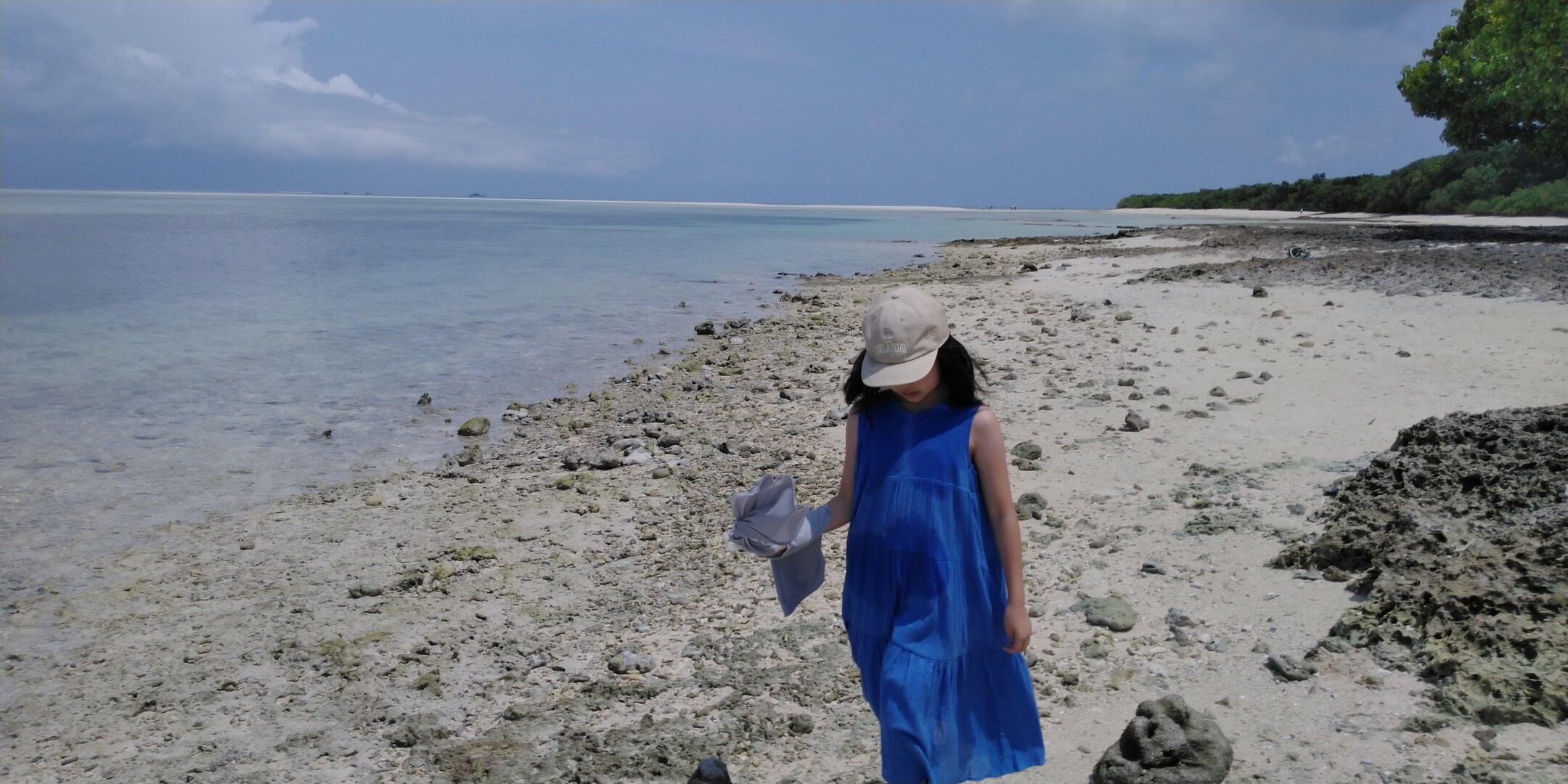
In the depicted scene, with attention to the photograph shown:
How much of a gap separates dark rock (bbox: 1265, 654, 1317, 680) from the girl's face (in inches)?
76.7

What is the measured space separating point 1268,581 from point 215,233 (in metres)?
52.8

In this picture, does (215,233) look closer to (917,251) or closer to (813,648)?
(917,251)

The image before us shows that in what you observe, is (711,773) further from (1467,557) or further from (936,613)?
(1467,557)

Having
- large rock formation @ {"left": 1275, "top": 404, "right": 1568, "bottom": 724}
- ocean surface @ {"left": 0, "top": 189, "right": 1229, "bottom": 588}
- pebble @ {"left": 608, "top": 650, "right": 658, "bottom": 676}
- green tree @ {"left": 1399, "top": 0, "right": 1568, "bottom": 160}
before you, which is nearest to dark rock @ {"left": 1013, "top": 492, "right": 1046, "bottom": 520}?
large rock formation @ {"left": 1275, "top": 404, "right": 1568, "bottom": 724}

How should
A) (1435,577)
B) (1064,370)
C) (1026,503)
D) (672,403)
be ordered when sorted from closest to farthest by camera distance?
1. (1435,577)
2. (1026,503)
3. (1064,370)
4. (672,403)

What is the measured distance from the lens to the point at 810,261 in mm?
30234

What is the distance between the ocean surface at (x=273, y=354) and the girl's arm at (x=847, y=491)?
5250mm

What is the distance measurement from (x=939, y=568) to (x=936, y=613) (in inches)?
4.2

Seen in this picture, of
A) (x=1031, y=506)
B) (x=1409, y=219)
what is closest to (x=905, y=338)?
(x=1031, y=506)

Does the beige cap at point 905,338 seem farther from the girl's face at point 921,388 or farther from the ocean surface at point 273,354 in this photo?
the ocean surface at point 273,354

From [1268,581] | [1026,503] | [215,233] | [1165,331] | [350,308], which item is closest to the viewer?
[1268,581]

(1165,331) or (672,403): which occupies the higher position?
(1165,331)

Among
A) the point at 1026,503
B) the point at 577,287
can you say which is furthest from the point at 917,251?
the point at 1026,503

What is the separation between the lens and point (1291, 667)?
11.4ft
